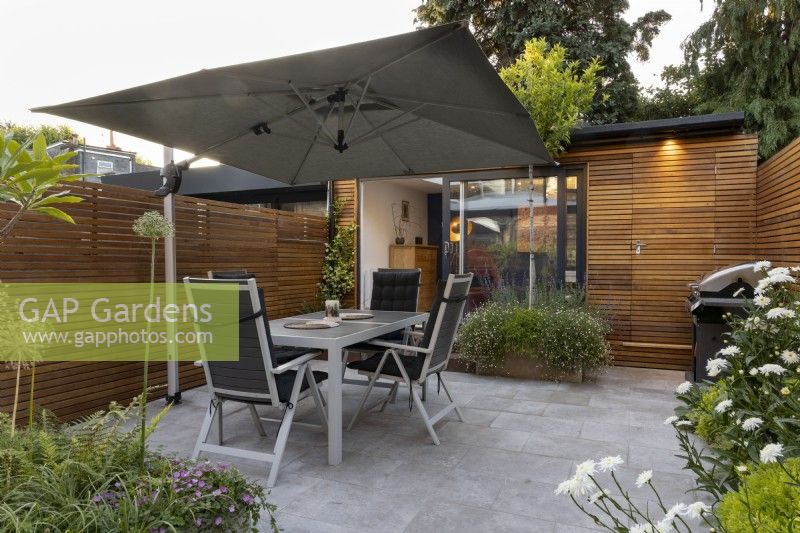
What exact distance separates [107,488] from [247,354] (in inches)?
49.3

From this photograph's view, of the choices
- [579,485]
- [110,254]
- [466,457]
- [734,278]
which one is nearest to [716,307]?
[734,278]

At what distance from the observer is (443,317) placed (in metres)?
3.52

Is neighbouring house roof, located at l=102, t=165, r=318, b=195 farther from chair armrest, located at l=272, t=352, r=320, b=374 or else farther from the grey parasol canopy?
chair armrest, located at l=272, t=352, r=320, b=374

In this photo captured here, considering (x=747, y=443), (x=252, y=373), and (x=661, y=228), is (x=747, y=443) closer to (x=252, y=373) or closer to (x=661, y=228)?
(x=252, y=373)

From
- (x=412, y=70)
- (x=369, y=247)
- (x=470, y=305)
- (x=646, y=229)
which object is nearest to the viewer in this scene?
(x=412, y=70)

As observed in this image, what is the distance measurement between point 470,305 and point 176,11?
23.6ft

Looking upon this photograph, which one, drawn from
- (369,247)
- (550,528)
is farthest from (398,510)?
(369,247)

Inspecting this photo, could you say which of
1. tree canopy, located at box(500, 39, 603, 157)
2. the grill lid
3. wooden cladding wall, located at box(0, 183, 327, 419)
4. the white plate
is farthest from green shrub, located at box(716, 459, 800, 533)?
tree canopy, located at box(500, 39, 603, 157)

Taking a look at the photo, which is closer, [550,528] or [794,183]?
[550,528]

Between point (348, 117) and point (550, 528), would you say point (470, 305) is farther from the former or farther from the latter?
point (550, 528)

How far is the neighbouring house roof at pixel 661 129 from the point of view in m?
5.69

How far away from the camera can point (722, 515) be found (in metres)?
1.40

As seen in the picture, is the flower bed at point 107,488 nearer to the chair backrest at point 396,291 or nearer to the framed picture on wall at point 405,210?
the chair backrest at point 396,291

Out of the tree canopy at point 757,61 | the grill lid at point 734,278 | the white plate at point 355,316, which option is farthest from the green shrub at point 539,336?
the tree canopy at point 757,61
